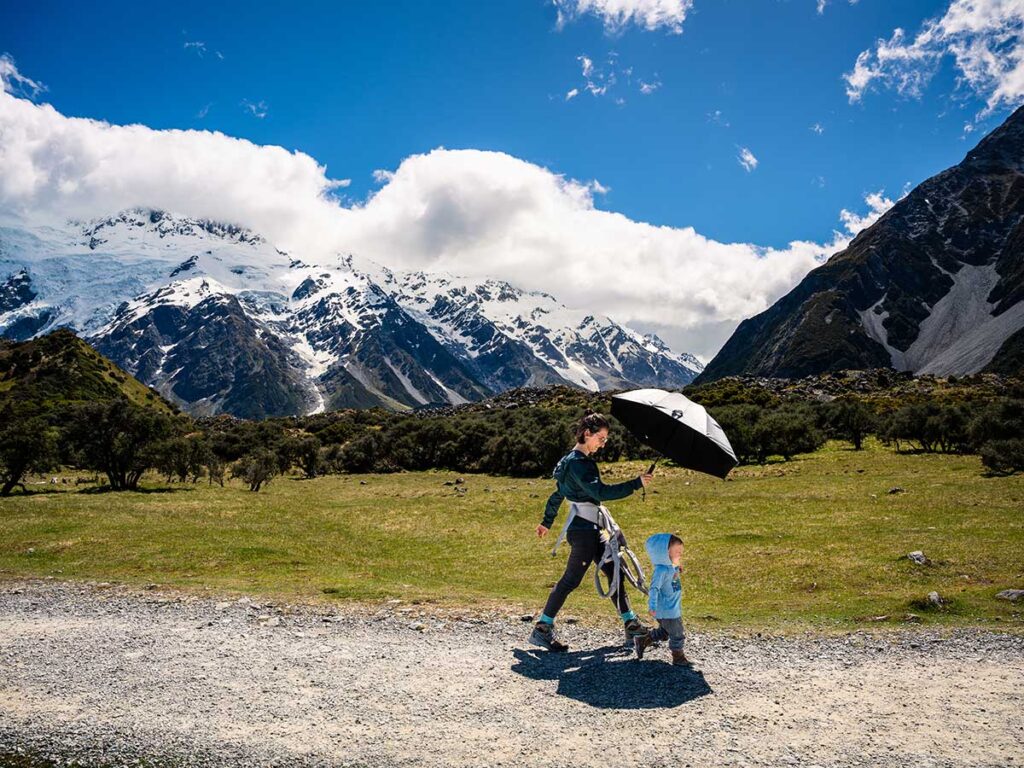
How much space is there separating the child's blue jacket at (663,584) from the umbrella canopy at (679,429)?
5.22 ft

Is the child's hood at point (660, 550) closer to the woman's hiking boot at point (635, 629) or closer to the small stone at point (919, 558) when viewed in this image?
Result: the woman's hiking boot at point (635, 629)

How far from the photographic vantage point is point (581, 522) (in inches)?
466

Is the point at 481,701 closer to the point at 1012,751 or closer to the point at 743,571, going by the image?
the point at 1012,751

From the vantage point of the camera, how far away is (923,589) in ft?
54.2

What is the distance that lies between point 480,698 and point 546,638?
2.64 meters

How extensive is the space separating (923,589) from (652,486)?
116 ft

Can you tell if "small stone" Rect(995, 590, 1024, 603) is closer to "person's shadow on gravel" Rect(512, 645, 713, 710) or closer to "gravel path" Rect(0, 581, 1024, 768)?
"gravel path" Rect(0, 581, 1024, 768)

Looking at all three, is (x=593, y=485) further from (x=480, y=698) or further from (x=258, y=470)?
(x=258, y=470)

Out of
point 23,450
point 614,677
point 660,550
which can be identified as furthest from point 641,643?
point 23,450

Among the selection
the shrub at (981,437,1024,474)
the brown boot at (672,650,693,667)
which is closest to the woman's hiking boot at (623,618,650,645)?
the brown boot at (672,650,693,667)

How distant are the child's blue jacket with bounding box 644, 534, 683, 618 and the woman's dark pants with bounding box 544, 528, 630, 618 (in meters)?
0.74

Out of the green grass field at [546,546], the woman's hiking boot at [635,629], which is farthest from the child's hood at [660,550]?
the green grass field at [546,546]

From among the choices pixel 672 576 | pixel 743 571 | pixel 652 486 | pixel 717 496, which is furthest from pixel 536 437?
pixel 672 576

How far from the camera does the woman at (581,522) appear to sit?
1155cm
